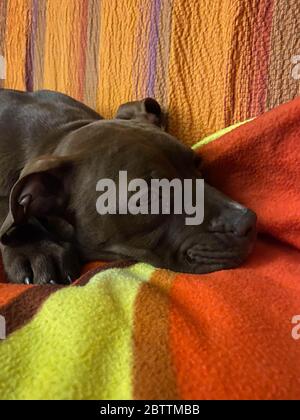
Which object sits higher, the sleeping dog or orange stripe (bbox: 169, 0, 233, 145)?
orange stripe (bbox: 169, 0, 233, 145)

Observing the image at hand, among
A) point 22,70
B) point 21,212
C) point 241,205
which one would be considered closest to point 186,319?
point 241,205

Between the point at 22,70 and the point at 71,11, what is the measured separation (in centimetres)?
36

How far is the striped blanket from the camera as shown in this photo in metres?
0.73

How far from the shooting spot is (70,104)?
5.52 feet

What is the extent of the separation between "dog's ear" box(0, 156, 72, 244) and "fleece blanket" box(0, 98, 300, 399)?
0.85ft

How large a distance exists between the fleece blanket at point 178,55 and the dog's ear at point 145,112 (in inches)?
1.8

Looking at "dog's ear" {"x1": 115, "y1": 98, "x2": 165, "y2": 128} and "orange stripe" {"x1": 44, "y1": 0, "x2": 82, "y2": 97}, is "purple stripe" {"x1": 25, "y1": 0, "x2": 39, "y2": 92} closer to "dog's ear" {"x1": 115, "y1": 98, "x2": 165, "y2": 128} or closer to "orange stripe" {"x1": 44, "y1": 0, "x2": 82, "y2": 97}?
"orange stripe" {"x1": 44, "y1": 0, "x2": 82, "y2": 97}

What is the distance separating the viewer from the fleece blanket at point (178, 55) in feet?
4.48

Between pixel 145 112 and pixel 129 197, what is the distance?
14.6 inches

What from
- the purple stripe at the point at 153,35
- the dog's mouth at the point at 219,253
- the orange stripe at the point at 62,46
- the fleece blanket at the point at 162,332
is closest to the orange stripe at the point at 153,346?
the fleece blanket at the point at 162,332
